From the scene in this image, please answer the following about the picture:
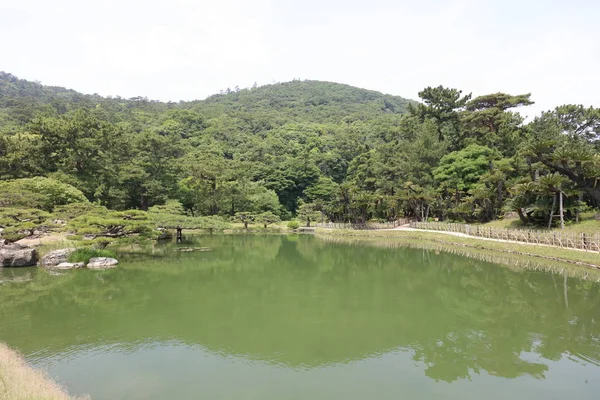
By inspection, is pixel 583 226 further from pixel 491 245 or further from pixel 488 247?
pixel 488 247

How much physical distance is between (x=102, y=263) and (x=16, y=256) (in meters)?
3.72

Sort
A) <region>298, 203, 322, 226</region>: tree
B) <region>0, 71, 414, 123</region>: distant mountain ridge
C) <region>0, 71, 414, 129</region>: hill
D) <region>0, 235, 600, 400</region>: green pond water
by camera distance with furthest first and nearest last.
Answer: <region>0, 71, 414, 123</region>: distant mountain ridge
<region>0, 71, 414, 129</region>: hill
<region>298, 203, 322, 226</region>: tree
<region>0, 235, 600, 400</region>: green pond water

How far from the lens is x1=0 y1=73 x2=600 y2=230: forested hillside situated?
24.4 m

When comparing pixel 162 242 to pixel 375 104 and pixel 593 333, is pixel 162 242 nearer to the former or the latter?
pixel 593 333

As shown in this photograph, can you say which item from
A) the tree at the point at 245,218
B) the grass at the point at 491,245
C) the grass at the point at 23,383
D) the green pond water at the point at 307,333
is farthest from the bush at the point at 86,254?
the tree at the point at 245,218

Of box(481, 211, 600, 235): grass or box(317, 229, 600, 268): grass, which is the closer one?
box(317, 229, 600, 268): grass

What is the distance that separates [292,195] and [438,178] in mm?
26788

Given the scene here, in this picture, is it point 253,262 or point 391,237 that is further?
point 391,237

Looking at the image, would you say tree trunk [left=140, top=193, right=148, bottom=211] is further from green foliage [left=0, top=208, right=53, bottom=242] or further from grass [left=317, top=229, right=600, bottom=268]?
green foliage [left=0, top=208, right=53, bottom=242]

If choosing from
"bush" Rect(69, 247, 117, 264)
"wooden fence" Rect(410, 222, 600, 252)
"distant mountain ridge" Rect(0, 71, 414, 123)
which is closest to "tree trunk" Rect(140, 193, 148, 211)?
"bush" Rect(69, 247, 117, 264)

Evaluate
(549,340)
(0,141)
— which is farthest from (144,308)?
(0,141)

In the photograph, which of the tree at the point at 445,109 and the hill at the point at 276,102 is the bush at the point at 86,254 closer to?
the tree at the point at 445,109

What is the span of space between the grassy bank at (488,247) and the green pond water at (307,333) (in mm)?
2756

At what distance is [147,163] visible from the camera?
39.8 m
